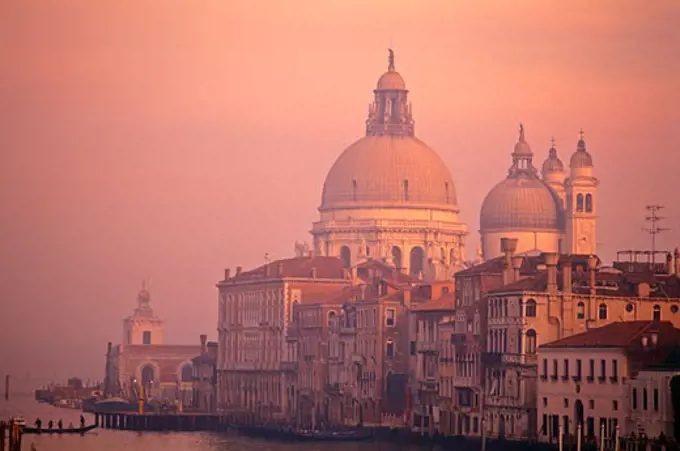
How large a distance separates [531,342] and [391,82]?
69.8m

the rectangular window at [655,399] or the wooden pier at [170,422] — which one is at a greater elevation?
the wooden pier at [170,422]

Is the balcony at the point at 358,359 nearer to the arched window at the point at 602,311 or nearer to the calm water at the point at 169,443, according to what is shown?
the calm water at the point at 169,443

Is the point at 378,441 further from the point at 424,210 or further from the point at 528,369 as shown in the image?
the point at 424,210

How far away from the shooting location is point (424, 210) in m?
168

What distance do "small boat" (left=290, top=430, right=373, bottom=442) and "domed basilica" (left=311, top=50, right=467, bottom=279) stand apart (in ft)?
152

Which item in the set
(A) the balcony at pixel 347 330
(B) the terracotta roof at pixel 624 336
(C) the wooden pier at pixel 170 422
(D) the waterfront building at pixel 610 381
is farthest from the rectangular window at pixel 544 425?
(C) the wooden pier at pixel 170 422

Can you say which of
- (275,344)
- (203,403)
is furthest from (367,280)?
(203,403)

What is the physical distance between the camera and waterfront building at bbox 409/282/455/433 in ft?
375

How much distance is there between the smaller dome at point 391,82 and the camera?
563 feet

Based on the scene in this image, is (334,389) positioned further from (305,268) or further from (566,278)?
(566,278)

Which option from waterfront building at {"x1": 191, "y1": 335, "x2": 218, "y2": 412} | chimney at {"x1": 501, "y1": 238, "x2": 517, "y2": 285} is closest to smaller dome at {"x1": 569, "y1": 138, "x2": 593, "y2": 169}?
waterfront building at {"x1": 191, "y1": 335, "x2": 218, "y2": 412}

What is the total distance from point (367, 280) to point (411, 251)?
27.3m

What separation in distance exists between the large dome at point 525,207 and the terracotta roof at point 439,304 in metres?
43.3

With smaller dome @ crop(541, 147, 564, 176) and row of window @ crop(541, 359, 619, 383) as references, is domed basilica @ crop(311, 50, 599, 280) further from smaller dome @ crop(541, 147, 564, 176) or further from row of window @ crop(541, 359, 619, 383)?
row of window @ crop(541, 359, 619, 383)
